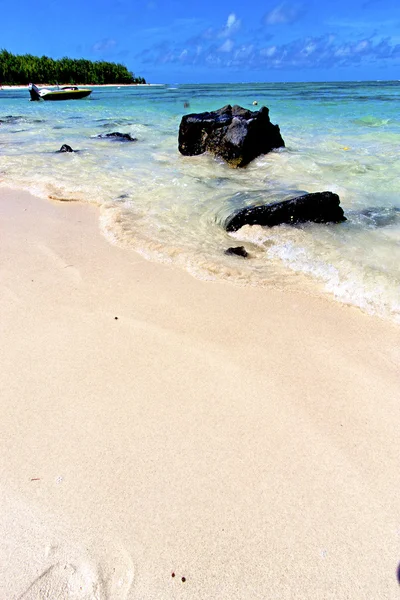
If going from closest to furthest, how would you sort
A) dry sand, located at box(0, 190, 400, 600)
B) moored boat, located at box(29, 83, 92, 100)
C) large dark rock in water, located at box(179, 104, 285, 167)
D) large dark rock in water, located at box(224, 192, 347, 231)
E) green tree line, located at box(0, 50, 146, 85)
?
1. dry sand, located at box(0, 190, 400, 600)
2. large dark rock in water, located at box(224, 192, 347, 231)
3. large dark rock in water, located at box(179, 104, 285, 167)
4. moored boat, located at box(29, 83, 92, 100)
5. green tree line, located at box(0, 50, 146, 85)

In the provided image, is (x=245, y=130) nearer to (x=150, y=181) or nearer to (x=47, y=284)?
(x=150, y=181)

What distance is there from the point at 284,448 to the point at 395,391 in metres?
0.74

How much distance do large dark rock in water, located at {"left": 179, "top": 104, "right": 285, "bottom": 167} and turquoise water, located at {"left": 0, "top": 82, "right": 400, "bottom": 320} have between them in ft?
0.93

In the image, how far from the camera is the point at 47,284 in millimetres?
3139

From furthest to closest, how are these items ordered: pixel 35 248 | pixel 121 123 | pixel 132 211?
1. pixel 121 123
2. pixel 132 211
3. pixel 35 248

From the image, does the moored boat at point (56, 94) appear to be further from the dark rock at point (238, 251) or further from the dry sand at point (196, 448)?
the dry sand at point (196, 448)

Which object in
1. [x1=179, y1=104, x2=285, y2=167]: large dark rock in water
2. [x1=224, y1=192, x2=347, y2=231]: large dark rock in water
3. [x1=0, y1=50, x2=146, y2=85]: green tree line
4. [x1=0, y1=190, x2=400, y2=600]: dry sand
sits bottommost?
[x1=0, y1=190, x2=400, y2=600]: dry sand

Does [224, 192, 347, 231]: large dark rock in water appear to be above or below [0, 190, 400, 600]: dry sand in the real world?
above

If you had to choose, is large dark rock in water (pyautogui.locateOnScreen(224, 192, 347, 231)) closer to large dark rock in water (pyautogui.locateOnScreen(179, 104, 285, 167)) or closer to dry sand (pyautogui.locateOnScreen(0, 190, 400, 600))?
dry sand (pyautogui.locateOnScreen(0, 190, 400, 600))

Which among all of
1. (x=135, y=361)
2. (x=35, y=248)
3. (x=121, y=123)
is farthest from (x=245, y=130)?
(x=121, y=123)

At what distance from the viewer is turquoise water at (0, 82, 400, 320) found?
3.41m

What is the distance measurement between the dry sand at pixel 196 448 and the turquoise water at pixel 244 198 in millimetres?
569

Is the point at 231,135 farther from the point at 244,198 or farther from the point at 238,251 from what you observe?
the point at 238,251

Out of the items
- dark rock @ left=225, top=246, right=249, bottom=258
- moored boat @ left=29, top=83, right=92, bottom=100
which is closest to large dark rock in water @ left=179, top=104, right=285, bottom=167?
dark rock @ left=225, top=246, right=249, bottom=258
